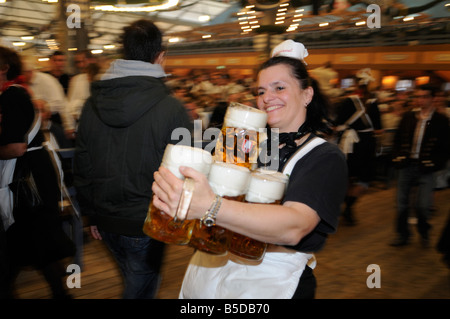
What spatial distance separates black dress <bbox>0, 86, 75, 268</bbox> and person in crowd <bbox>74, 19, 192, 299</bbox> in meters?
0.52

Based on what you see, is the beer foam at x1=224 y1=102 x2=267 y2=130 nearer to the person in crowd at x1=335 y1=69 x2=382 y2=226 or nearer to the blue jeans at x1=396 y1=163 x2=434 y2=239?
the blue jeans at x1=396 y1=163 x2=434 y2=239

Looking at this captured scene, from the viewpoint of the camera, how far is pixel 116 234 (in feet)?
6.38

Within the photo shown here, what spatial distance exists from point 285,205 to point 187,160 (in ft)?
1.04

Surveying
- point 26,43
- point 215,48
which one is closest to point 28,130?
point 215,48

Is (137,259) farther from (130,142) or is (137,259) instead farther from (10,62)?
(10,62)

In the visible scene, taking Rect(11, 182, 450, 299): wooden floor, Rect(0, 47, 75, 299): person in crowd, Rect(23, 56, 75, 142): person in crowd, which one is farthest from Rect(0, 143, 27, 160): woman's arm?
Rect(23, 56, 75, 142): person in crowd

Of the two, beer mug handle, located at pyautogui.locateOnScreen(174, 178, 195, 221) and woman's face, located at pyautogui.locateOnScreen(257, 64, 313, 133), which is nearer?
beer mug handle, located at pyautogui.locateOnScreen(174, 178, 195, 221)

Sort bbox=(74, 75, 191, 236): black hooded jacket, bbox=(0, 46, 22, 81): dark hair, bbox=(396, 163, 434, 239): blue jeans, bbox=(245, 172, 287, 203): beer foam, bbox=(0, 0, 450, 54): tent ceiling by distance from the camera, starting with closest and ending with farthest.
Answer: bbox=(245, 172, 287, 203): beer foam → bbox=(74, 75, 191, 236): black hooded jacket → bbox=(0, 46, 22, 81): dark hair → bbox=(396, 163, 434, 239): blue jeans → bbox=(0, 0, 450, 54): tent ceiling

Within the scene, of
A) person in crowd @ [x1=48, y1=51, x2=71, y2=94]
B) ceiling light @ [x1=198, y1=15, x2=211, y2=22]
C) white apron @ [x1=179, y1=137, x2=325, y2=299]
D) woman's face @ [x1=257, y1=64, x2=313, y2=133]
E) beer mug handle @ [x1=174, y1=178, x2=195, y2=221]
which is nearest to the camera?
beer mug handle @ [x1=174, y1=178, x2=195, y2=221]

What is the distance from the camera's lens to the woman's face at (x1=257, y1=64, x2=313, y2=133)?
1.32 m

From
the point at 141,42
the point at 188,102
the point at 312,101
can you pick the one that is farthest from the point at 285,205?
the point at 188,102

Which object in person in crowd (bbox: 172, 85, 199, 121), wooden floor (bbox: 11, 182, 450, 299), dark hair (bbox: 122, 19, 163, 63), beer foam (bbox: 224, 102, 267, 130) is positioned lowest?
wooden floor (bbox: 11, 182, 450, 299)

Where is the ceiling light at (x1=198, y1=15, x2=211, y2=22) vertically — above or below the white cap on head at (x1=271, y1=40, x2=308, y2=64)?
above
